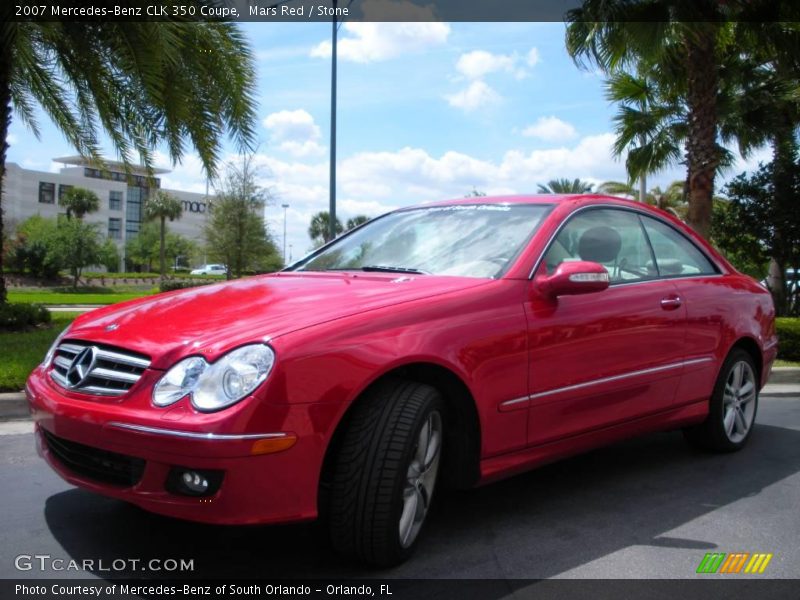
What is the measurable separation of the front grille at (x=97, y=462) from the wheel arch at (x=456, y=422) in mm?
1032

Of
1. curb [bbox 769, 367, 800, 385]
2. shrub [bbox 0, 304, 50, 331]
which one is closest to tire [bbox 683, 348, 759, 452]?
curb [bbox 769, 367, 800, 385]

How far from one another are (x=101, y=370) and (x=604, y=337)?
230cm

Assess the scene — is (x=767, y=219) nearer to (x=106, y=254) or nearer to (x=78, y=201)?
(x=106, y=254)

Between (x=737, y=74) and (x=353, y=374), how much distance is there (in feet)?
46.4

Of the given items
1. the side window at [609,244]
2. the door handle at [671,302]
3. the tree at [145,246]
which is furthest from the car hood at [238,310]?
the tree at [145,246]

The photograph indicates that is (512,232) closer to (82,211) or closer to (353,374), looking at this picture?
(353,374)

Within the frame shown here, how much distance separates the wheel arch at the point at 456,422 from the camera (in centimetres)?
314

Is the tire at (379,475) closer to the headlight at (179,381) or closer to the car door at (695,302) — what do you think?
the headlight at (179,381)

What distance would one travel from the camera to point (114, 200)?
365ft

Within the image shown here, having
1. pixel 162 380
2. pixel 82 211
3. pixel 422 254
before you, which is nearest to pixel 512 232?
pixel 422 254

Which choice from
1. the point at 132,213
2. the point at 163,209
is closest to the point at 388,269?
the point at 163,209

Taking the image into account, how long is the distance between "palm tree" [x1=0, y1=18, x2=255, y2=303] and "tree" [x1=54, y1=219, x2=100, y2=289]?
43.8 metres

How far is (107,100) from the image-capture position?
11258mm

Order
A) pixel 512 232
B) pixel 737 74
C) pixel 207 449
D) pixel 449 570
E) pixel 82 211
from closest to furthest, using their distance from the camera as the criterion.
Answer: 1. pixel 207 449
2. pixel 449 570
3. pixel 512 232
4. pixel 737 74
5. pixel 82 211
